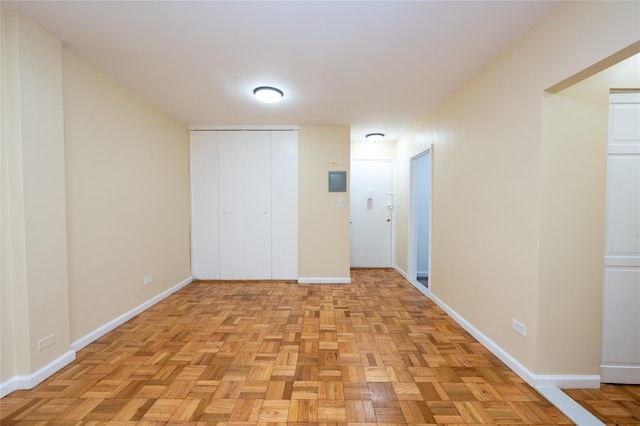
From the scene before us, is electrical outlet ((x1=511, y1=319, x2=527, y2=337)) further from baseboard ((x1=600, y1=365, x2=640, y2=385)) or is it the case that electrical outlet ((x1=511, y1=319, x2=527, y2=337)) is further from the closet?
the closet

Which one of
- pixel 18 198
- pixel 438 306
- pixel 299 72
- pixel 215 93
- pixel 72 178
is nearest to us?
pixel 18 198

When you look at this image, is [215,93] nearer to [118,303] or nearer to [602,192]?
[118,303]

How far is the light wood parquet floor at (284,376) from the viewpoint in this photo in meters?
1.53

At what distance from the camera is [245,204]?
13.6 feet

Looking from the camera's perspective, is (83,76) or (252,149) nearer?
(83,76)

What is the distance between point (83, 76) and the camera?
89.1 inches

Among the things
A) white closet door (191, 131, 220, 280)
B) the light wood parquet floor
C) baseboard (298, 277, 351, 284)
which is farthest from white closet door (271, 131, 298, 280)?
the light wood parquet floor

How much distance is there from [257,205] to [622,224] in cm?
385

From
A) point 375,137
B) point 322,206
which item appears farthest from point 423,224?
point 322,206

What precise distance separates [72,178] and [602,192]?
3892 millimetres

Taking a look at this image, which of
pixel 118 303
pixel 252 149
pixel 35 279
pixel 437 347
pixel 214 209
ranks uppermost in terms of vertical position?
pixel 252 149

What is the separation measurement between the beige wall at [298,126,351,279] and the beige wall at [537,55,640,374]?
2.57 m

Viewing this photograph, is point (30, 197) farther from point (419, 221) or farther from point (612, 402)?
point (419, 221)

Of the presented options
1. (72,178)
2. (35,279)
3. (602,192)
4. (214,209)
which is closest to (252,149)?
(214,209)
